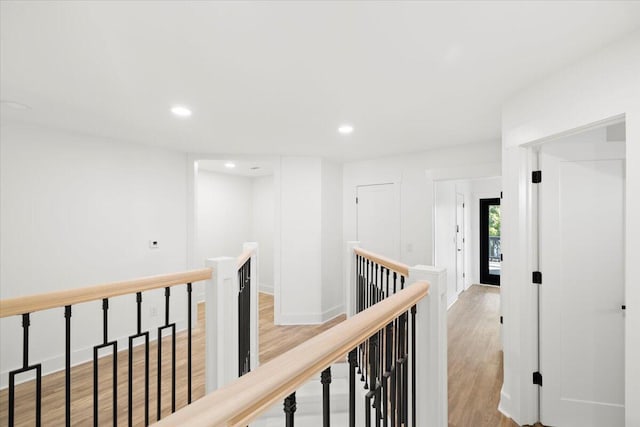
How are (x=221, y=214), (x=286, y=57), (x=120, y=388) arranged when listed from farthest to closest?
(x=221, y=214) < (x=120, y=388) < (x=286, y=57)

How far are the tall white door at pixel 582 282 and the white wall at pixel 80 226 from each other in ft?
13.3

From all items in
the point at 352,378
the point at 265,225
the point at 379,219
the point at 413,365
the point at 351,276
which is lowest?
the point at 413,365

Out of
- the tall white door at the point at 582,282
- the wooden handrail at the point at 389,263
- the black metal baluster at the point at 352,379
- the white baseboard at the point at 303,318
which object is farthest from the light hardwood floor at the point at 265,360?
the black metal baluster at the point at 352,379

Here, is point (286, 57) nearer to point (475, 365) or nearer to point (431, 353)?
point (431, 353)

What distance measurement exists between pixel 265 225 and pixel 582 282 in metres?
5.05

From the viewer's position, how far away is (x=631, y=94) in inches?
61.1

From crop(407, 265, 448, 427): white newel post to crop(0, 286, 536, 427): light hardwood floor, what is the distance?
107cm

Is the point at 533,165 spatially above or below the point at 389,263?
above

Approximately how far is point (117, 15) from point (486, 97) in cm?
241

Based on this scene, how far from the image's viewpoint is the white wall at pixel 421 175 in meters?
3.79

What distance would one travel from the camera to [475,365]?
3094 mm

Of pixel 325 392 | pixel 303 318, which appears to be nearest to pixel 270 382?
pixel 325 392

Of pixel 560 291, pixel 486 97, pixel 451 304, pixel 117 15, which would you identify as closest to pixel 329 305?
pixel 451 304

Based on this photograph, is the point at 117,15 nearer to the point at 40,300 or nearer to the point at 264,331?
the point at 40,300
